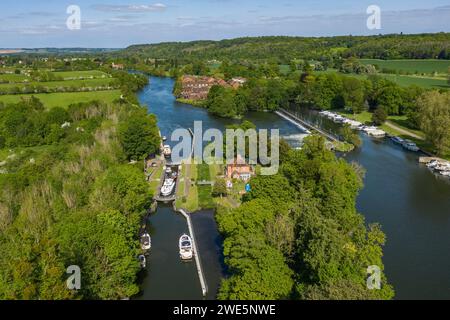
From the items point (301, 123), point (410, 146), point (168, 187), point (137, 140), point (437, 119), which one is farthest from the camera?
point (301, 123)

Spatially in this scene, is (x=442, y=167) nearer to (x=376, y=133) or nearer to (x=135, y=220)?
(x=376, y=133)

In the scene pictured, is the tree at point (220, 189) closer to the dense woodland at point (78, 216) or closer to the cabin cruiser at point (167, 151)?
the dense woodland at point (78, 216)

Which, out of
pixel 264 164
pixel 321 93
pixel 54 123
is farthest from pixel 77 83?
pixel 264 164

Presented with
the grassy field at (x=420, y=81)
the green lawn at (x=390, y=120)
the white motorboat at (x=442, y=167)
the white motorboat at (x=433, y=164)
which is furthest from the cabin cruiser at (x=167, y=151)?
the grassy field at (x=420, y=81)

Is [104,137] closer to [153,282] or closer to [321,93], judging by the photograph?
[153,282]

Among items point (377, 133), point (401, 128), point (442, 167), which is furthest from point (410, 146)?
point (401, 128)
